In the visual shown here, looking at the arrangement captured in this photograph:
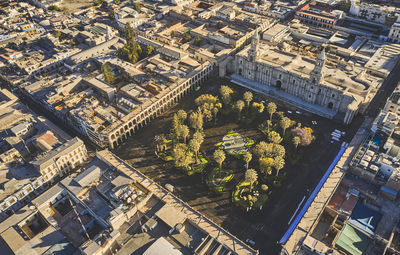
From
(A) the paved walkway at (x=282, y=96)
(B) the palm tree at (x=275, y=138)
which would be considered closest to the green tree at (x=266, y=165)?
(B) the palm tree at (x=275, y=138)

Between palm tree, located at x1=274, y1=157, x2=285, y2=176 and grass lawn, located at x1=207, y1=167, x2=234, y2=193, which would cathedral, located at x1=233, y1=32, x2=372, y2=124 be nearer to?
palm tree, located at x1=274, y1=157, x2=285, y2=176

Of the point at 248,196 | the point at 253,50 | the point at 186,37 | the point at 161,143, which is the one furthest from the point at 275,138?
the point at 186,37

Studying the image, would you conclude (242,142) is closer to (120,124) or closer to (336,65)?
(120,124)

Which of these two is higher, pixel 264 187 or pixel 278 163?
pixel 278 163

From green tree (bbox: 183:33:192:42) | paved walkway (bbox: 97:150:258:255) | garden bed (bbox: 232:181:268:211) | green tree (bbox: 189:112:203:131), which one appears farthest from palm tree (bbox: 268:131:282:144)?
green tree (bbox: 183:33:192:42)

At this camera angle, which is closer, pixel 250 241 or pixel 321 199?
pixel 250 241

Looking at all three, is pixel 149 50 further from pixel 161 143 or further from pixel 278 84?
pixel 278 84

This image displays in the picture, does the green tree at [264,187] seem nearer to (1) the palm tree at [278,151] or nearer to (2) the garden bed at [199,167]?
(1) the palm tree at [278,151]

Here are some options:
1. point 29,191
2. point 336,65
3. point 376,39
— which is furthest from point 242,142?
point 376,39
